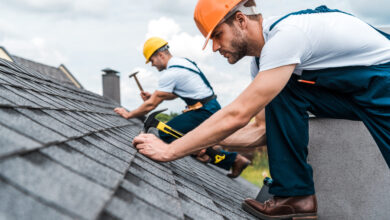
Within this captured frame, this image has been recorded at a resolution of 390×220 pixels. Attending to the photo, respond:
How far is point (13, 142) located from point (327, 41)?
185cm

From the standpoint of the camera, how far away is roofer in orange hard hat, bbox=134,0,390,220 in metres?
1.94

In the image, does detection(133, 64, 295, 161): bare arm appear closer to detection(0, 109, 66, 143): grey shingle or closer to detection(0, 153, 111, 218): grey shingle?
detection(0, 109, 66, 143): grey shingle

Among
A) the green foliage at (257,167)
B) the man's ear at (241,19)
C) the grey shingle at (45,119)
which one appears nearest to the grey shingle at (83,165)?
the grey shingle at (45,119)

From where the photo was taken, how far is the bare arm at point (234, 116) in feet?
5.67

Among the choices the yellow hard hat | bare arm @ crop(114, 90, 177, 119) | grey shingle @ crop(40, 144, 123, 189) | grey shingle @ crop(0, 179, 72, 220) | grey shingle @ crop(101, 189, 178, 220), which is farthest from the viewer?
the yellow hard hat

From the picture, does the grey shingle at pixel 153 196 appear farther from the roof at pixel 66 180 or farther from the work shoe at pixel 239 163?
the work shoe at pixel 239 163

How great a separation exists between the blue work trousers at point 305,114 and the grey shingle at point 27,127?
139 centimetres

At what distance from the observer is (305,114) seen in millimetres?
2180

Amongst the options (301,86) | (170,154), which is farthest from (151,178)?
(301,86)

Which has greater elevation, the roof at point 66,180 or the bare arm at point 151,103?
the roof at point 66,180

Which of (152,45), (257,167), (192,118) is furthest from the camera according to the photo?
(257,167)

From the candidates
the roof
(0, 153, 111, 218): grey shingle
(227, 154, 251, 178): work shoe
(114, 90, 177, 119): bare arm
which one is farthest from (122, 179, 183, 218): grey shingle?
(227, 154, 251, 178): work shoe

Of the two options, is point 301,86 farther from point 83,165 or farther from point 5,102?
point 5,102

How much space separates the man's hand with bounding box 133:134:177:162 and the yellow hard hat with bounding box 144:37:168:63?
3138 mm
